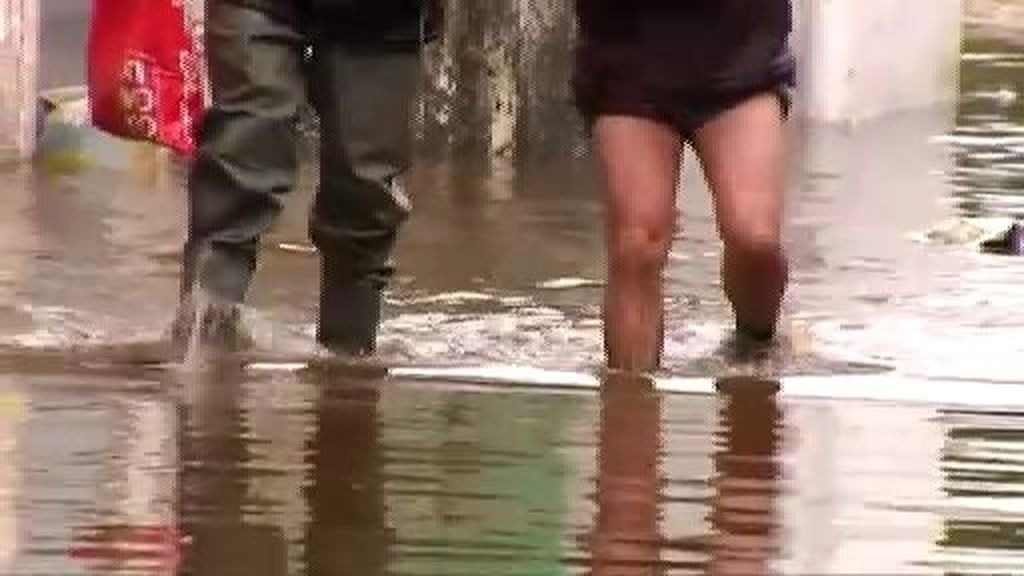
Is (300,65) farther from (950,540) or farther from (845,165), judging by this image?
(845,165)

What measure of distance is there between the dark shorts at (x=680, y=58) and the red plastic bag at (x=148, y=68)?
1.25m

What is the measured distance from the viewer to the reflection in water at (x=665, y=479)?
4695 mm

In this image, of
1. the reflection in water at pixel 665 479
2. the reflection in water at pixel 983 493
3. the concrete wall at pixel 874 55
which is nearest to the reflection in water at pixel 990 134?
the concrete wall at pixel 874 55

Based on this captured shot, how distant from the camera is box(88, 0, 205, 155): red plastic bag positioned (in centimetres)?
742

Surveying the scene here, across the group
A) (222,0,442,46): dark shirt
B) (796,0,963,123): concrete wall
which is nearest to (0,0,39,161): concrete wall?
(796,0,963,123): concrete wall

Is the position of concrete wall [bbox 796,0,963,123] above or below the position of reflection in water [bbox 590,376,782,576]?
above

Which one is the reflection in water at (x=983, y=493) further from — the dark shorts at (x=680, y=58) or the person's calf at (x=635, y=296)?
the dark shorts at (x=680, y=58)

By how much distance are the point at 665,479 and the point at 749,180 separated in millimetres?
1341

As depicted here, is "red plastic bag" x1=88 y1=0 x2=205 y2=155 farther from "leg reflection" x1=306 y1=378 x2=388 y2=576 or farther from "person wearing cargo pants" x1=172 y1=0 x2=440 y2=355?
"leg reflection" x1=306 y1=378 x2=388 y2=576

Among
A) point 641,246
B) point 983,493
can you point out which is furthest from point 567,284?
point 983,493

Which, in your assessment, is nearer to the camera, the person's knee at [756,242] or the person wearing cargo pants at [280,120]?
the person wearing cargo pants at [280,120]

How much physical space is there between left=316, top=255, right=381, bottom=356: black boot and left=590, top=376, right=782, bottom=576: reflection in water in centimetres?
62

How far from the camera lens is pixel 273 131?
6.54 metres

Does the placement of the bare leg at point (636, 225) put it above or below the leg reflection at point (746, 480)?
above
